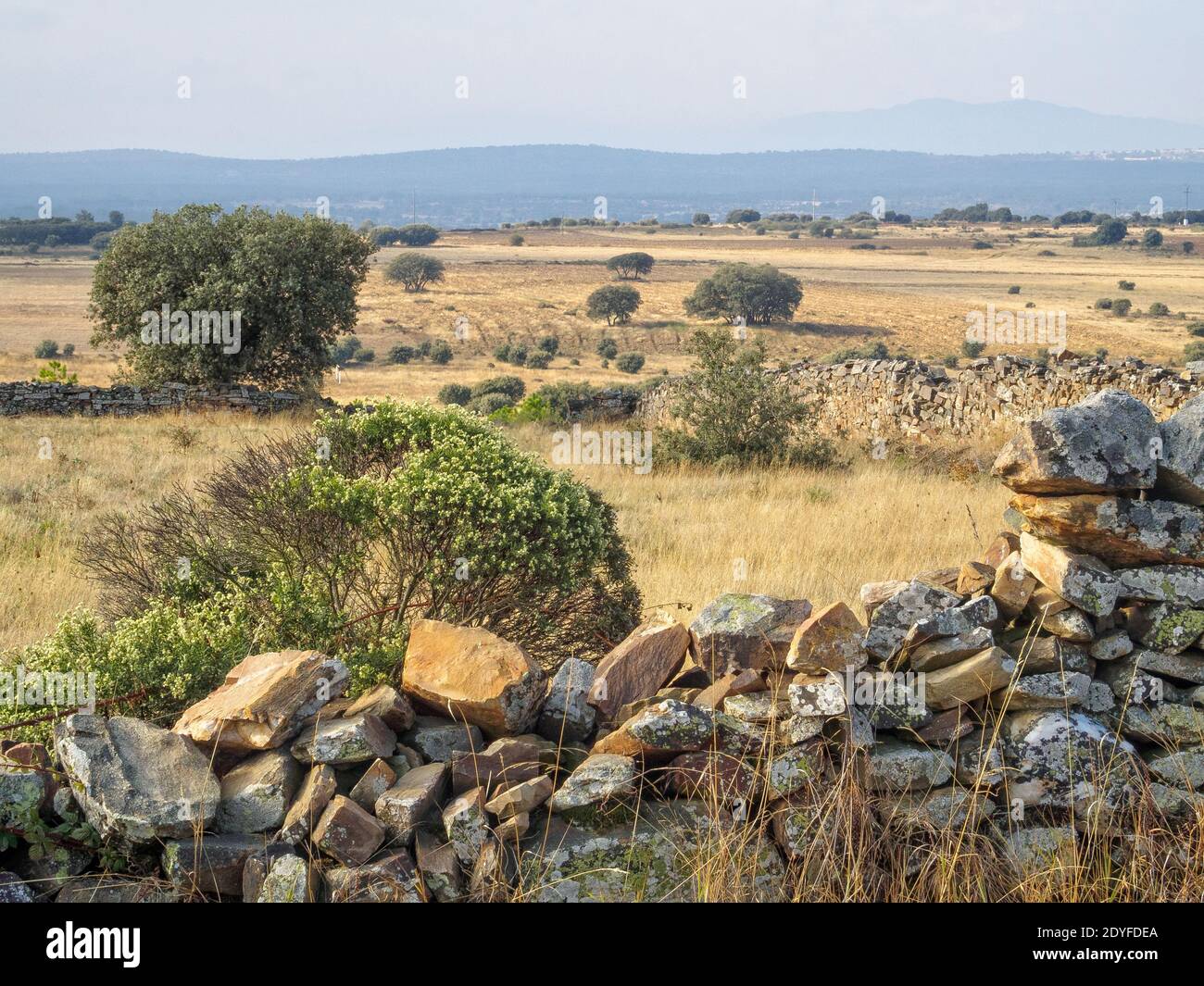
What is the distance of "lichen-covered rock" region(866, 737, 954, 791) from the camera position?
4.24 metres

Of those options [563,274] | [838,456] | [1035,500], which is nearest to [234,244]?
[838,456]

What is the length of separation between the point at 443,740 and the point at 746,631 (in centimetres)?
134

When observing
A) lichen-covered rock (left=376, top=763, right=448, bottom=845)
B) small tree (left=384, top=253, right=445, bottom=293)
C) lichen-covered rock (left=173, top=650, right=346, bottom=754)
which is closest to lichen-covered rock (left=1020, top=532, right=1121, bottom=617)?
lichen-covered rock (left=376, top=763, right=448, bottom=845)

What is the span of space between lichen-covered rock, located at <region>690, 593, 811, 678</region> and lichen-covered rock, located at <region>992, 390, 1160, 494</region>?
1.14 meters

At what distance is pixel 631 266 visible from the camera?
280ft

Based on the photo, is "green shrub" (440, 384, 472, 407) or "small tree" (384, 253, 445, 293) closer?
"green shrub" (440, 384, 472, 407)

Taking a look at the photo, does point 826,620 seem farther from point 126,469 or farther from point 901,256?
point 901,256

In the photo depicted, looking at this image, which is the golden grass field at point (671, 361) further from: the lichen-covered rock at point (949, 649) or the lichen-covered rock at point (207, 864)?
the lichen-covered rock at point (207, 864)

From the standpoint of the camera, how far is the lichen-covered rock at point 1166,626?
452 cm

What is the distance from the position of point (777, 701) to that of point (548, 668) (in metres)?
2.00

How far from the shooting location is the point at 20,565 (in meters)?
9.88

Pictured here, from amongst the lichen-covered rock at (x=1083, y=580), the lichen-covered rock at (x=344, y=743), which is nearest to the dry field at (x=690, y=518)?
the lichen-covered rock at (x=1083, y=580)

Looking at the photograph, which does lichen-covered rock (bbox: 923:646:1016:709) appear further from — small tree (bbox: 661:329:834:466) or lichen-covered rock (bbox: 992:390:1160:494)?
small tree (bbox: 661:329:834:466)

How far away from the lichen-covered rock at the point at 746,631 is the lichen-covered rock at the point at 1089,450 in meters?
1.14
